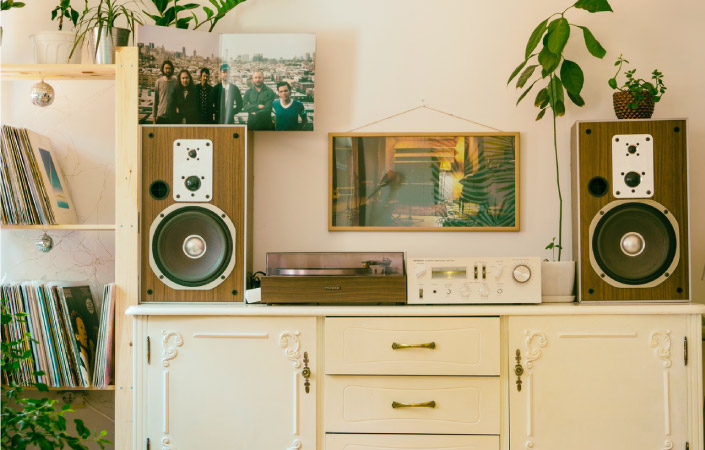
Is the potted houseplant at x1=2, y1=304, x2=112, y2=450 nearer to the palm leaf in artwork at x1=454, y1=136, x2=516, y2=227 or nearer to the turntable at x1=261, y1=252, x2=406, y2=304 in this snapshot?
the turntable at x1=261, y1=252, x2=406, y2=304

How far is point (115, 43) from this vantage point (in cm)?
207

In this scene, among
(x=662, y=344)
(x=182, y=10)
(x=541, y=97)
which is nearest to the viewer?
(x=662, y=344)

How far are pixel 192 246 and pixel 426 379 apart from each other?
33.9 inches

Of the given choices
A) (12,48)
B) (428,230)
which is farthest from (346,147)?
(12,48)

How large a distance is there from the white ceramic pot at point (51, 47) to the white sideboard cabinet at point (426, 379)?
0.94 meters

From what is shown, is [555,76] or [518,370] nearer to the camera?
[518,370]

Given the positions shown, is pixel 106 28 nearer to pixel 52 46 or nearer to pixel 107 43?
pixel 107 43

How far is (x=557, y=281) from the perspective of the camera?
1.99 m

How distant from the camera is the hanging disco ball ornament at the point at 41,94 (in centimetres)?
209

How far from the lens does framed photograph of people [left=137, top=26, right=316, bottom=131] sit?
6.91 ft

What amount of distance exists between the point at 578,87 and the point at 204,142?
127 centimetres

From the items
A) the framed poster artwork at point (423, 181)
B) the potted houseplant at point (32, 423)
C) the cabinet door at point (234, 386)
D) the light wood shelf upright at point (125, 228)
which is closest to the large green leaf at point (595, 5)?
the framed poster artwork at point (423, 181)

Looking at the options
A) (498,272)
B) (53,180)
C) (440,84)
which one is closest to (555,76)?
(440,84)

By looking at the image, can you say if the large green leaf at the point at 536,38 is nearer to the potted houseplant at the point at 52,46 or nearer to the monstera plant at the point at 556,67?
the monstera plant at the point at 556,67
